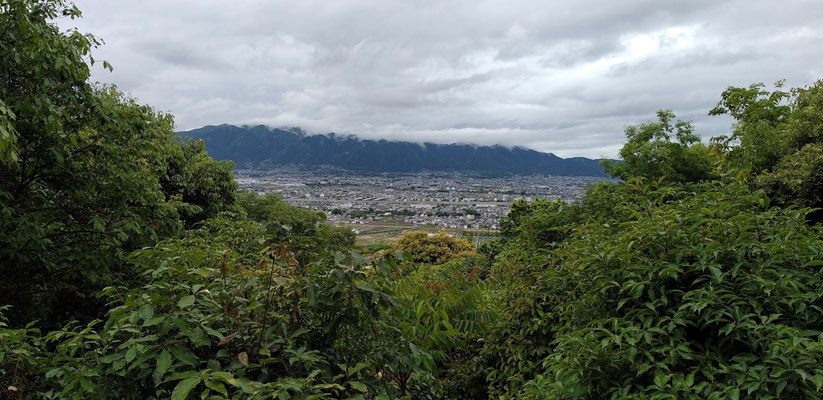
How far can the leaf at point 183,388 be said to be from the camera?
5.20 feet

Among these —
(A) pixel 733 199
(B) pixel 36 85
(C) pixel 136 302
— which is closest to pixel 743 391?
(A) pixel 733 199

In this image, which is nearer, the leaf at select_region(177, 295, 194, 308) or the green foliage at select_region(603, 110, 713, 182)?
the leaf at select_region(177, 295, 194, 308)

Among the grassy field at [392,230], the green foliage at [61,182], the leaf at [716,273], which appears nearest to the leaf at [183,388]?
the leaf at [716,273]

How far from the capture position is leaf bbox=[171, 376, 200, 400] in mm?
1584

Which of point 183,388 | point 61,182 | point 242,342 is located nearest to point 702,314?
point 242,342

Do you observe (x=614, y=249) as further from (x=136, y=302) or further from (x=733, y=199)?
(x=136, y=302)

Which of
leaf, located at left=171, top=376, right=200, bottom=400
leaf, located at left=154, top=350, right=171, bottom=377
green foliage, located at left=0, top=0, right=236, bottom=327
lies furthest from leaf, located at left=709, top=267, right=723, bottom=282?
green foliage, located at left=0, top=0, right=236, bottom=327

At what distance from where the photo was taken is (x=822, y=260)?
2637 mm

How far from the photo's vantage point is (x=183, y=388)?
1624 millimetres

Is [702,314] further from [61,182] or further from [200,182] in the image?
[200,182]

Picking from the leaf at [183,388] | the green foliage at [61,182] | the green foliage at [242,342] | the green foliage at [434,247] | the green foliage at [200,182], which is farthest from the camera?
the green foliage at [434,247]

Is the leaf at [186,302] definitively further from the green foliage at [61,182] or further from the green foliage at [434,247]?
the green foliage at [434,247]

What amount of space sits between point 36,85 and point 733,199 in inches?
321

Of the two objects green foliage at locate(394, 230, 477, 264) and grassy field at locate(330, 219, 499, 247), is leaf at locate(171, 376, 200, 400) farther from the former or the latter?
grassy field at locate(330, 219, 499, 247)
